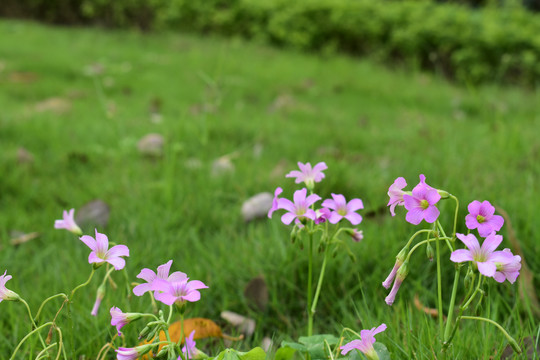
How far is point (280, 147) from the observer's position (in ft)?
11.3

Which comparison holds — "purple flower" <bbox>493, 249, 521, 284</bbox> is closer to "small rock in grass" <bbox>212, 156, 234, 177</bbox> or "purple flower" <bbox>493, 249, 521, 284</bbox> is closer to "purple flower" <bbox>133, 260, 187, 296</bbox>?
"purple flower" <bbox>133, 260, 187, 296</bbox>

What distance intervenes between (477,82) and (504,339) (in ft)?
19.2

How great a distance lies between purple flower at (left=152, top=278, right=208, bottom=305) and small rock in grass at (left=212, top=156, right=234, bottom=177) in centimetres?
182

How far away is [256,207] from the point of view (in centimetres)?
229

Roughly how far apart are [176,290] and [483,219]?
0.52 meters

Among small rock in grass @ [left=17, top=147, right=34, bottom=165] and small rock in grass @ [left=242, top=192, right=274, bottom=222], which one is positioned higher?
small rock in grass @ [left=242, top=192, right=274, bottom=222]

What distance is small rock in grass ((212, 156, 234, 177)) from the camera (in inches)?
109

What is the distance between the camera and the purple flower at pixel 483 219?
2.90 ft

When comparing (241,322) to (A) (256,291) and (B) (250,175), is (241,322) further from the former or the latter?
(B) (250,175)

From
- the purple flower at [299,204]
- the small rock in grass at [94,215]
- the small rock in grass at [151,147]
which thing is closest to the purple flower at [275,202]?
the purple flower at [299,204]

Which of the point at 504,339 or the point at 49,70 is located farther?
the point at 49,70

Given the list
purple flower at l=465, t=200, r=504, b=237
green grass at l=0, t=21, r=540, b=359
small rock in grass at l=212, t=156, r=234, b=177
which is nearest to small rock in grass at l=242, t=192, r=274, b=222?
green grass at l=0, t=21, r=540, b=359

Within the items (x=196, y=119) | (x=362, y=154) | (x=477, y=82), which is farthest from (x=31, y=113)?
(x=477, y=82)

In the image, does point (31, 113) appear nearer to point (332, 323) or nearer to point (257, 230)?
point (257, 230)
